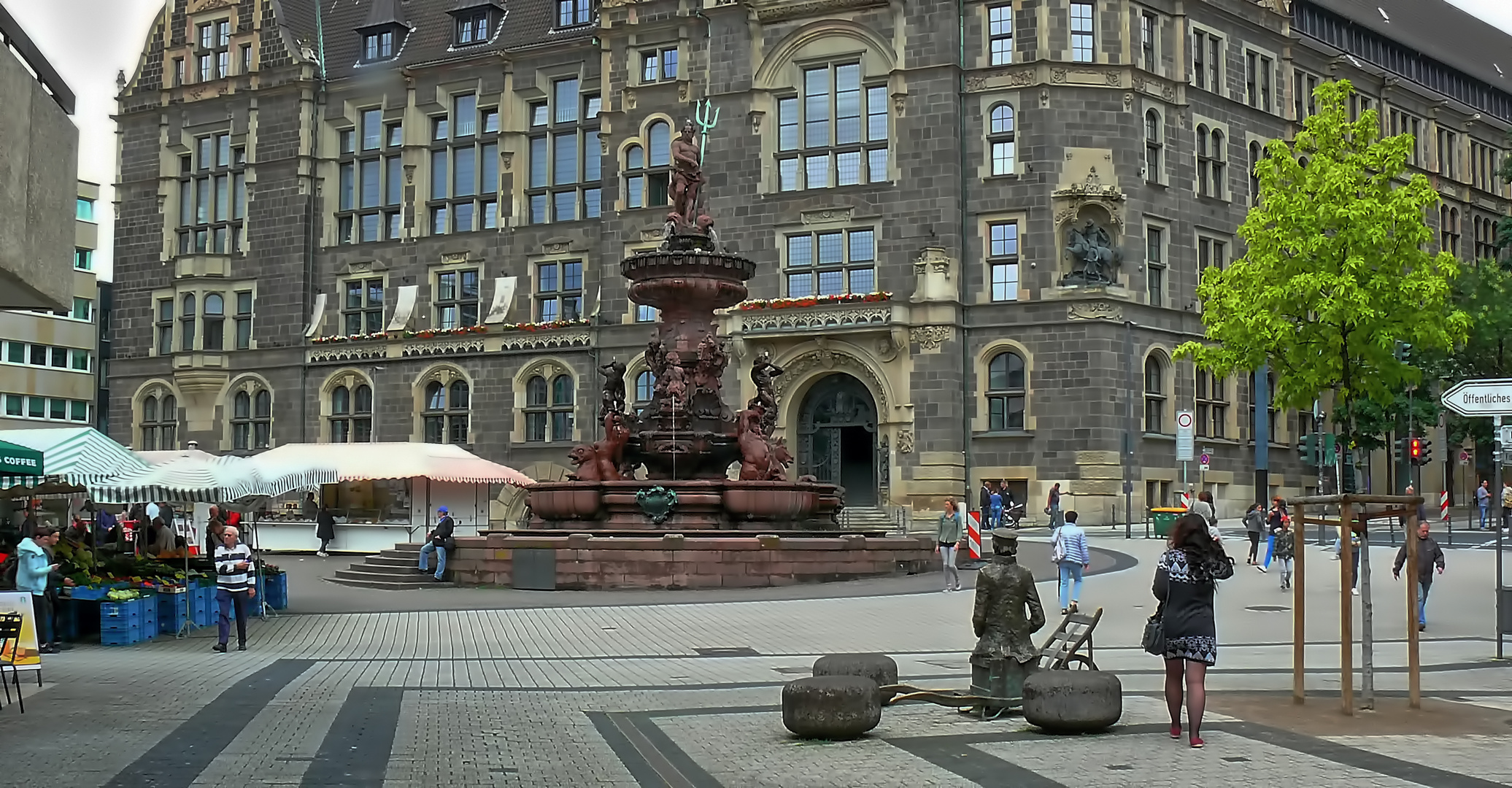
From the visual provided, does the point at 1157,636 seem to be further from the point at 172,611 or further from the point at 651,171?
the point at 651,171

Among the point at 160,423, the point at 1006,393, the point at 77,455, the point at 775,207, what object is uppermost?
the point at 775,207

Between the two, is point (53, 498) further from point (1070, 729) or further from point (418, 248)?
point (1070, 729)

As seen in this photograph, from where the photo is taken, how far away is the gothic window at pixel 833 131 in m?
53.6

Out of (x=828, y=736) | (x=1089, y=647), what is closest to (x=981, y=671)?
(x=1089, y=647)

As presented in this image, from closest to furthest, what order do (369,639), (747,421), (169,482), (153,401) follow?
(369,639) → (169,482) → (747,421) → (153,401)

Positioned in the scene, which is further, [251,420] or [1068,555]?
[251,420]

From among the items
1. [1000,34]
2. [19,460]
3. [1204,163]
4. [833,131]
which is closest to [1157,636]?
[19,460]

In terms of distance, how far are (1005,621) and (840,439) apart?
135 feet

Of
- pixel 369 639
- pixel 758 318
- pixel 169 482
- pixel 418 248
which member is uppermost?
pixel 418 248

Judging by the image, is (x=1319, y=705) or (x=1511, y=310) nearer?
(x=1319, y=705)

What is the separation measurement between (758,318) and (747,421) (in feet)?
72.5

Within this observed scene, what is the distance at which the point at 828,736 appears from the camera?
11992mm

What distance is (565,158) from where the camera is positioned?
202 ft

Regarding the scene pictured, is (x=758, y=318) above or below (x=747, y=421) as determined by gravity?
above
